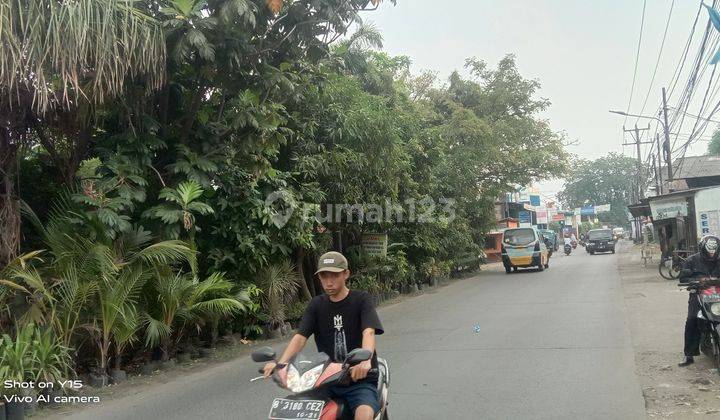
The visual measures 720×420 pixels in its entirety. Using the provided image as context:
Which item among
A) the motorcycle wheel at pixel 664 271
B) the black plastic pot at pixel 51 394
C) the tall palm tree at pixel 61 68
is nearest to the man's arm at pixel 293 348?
the black plastic pot at pixel 51 394

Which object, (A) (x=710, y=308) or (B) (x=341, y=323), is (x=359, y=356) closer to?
(B) (x=341, y=323)

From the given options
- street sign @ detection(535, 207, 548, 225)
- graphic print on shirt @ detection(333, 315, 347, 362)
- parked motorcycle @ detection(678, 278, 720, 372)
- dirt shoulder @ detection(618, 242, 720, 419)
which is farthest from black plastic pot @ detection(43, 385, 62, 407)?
street sign @ detection(535, 207, 548, 225)

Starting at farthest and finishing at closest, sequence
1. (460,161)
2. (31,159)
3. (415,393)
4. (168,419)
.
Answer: (460,161) → (31,159) → (415,393) → (168,419)

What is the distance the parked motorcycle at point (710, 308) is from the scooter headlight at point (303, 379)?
16.6 feet

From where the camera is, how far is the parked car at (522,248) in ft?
83.5

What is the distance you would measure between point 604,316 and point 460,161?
38.6 ft

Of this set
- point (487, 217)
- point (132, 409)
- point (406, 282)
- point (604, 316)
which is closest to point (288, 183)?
point (132, 409)

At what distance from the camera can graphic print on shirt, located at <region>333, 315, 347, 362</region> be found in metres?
4.12

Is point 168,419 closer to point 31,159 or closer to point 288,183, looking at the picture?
point 31,159

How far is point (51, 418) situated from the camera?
636 centimetres

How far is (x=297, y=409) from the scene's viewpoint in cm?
332

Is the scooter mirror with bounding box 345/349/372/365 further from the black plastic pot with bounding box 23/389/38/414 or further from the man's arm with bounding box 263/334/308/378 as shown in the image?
the black plastic pot with bounding box 23/389/38/414

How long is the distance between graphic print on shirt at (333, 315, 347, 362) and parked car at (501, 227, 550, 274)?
878 inches

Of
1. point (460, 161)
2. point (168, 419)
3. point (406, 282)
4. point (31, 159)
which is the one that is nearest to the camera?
point (168, 419)
